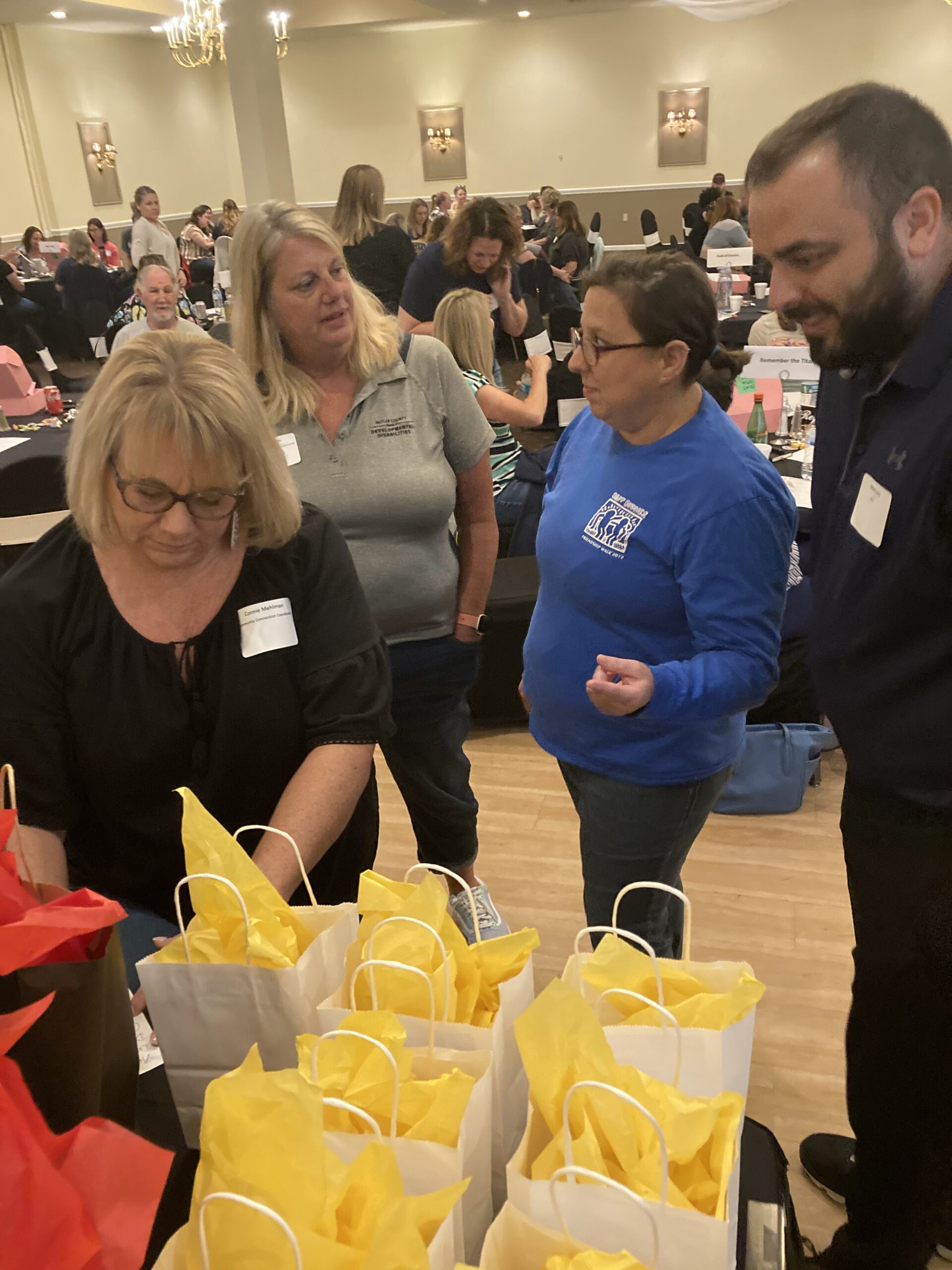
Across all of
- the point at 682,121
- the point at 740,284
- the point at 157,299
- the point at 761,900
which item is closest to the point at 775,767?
the point at 761,900

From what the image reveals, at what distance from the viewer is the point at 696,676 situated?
1.34m

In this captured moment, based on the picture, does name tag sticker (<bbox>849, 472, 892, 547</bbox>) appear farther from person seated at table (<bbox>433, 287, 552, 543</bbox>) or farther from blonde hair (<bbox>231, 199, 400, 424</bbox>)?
person seated at table (<bbox>433, 287, 552, 543</bbox>)

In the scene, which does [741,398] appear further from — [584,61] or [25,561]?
[584,61]

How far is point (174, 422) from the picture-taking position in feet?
3.91

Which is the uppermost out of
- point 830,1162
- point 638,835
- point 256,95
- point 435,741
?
point 256,95

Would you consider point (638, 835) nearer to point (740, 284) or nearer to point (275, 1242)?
point (275, 1242)

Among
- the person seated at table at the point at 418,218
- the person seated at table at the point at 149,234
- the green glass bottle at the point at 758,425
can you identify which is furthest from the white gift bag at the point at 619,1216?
the person seated at table at the point at 418,218

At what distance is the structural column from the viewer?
28.2 feet

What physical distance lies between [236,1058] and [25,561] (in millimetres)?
770

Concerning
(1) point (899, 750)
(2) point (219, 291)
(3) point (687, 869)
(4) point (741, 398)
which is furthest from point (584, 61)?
(1) point (899, 750)

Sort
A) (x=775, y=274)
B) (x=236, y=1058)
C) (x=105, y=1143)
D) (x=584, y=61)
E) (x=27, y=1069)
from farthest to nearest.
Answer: (x=584, y=61), (x=775, y=274), (x=236, y=1058), (x=27, y=1069), (x=105, y=1143)

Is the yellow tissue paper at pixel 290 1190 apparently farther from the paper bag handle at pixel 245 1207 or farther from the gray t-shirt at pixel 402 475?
the gray t-shirt at pixel 402 475

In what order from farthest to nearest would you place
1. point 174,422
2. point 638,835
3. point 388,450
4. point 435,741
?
point 435,741, point 388,450, point 638,835, point 174,422

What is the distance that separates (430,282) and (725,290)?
119 inches
